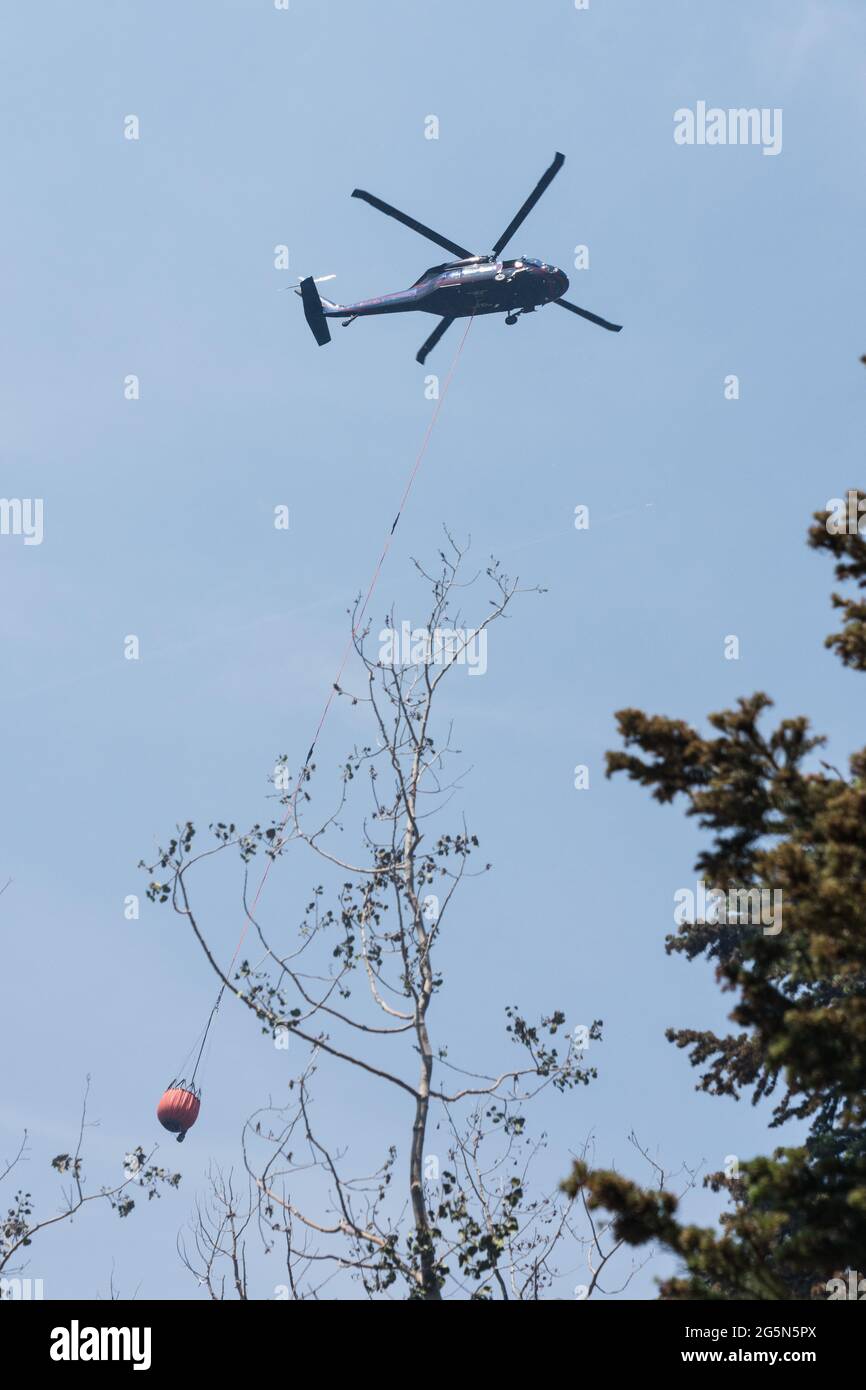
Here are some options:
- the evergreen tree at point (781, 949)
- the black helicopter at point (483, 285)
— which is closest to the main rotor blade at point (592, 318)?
the black helicopter at point (483, 285)

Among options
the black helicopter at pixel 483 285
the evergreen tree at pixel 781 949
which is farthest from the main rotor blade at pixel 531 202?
the evergreen tree at pixel 781 949

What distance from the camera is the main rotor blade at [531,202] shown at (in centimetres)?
2427

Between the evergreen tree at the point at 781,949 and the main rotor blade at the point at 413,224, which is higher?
the main rotor blade at the point at 413,224

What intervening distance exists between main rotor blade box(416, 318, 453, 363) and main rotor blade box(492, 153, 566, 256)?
5.62ft

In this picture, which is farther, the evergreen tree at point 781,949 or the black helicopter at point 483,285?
the black helicopter at point 483,285

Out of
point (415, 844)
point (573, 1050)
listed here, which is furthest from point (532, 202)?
point (573, 1050)

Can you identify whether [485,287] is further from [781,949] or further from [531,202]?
[781,949]

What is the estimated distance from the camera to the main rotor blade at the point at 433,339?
27.1 m

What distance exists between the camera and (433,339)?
89.2 ft

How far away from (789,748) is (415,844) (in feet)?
32.8

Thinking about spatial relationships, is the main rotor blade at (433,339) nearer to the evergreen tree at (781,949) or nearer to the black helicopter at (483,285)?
the black helicopter at (483,285)

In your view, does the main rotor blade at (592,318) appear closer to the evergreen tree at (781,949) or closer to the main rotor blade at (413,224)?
the main rotor blade at (413,224)
